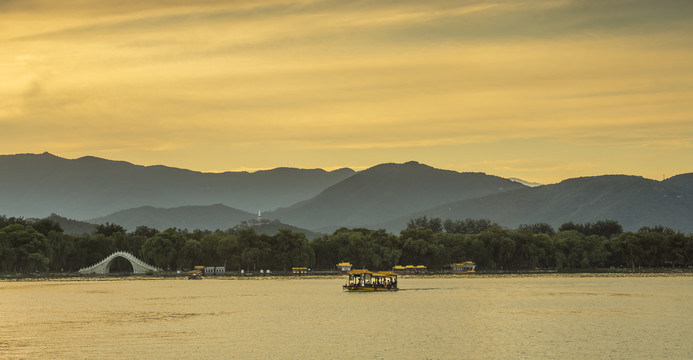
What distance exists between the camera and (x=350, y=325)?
79.8 meters

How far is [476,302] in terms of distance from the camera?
357 feet

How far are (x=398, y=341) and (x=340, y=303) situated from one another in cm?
4172

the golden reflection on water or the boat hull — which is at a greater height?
the boat hull

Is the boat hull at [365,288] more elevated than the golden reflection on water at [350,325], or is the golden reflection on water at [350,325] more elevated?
the boat hull at [365,288]

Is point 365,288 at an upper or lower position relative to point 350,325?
upper

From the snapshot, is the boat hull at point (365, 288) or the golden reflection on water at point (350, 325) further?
the boat hull at point (365, 288)

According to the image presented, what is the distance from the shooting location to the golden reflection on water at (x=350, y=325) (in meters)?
61.5

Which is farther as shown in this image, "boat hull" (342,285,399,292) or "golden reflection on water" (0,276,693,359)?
"boat hull" (342,285,399,292)

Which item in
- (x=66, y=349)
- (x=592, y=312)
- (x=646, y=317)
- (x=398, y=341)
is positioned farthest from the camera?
(x=592, y=312)

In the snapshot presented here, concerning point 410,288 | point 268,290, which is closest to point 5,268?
point 268,290

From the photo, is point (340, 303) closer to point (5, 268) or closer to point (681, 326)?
point (681, 326)

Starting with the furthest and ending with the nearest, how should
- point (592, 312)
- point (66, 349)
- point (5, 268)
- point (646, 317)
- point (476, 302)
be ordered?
1. point (5, 268)
2. point (476, 302)
3. point (592, 312)
4. point (646, 317)
5. point (66, 349)

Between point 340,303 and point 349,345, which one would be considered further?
point 340,303

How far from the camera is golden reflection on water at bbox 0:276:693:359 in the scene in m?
61.5
